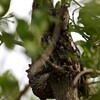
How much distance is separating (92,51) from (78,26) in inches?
6.3

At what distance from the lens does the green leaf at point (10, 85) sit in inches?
21.8

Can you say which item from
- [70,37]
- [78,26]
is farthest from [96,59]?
[70,37]

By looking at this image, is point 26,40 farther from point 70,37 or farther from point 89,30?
point 70,37

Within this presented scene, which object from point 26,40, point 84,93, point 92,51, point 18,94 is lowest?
point 84,93

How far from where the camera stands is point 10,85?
0.56 meters

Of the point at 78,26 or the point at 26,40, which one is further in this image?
the point at 78,26

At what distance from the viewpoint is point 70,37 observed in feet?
4.33

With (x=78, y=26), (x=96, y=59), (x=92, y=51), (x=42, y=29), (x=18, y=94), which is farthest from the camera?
(x=78, y=26)

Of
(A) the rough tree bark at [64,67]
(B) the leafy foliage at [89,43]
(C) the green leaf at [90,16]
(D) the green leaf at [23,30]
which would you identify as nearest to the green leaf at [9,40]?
(D) the green leaf at [23,30]

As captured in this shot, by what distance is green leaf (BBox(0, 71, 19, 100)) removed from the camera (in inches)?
21.8

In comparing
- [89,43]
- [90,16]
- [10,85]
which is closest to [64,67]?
[89,43]

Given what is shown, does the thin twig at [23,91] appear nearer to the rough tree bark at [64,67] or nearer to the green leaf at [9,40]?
the green leaf at [9,40]

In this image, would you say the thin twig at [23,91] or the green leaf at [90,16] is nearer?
the thin twig at [23,91]

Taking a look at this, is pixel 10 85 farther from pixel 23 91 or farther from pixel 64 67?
pixel 64 67
